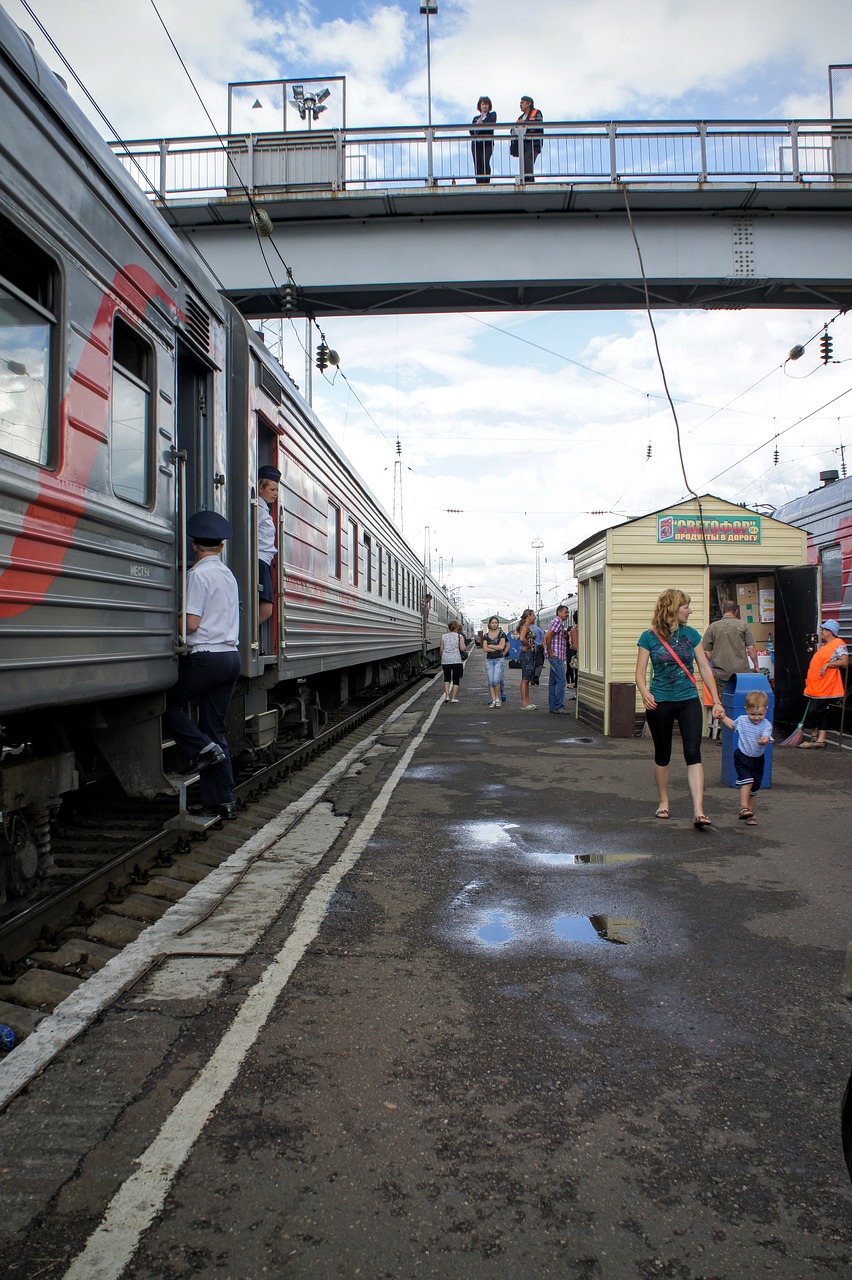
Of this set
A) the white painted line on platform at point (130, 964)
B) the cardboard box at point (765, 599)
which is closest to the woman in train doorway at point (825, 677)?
the cardboard box at point (765, 599)

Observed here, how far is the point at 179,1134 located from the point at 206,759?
3.29 meters

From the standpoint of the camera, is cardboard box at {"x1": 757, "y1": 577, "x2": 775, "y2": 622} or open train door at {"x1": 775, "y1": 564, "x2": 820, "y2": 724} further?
cardboard box at {"x1": 757, "y1": 577, "x2": 775, "y2": 622}

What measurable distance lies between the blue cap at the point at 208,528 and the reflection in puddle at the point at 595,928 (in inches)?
122

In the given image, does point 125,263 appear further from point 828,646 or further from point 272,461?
point 828,646

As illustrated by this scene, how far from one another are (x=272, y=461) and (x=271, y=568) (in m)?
1.00

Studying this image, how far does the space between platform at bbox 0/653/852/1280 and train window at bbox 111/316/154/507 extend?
2162mm

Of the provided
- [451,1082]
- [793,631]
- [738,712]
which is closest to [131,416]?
[451,1082]

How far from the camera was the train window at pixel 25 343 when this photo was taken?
3506 millimetres

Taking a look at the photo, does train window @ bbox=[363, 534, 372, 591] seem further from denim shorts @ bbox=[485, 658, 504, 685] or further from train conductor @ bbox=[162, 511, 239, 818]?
train conductor @ bbox=[162, 511, 239, 818]

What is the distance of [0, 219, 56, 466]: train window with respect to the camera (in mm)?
3506

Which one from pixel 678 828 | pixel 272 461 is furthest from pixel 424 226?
pixel 678 828

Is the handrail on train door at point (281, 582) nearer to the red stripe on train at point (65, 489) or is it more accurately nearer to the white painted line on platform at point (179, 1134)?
the red stripe on train at point (65, 489)

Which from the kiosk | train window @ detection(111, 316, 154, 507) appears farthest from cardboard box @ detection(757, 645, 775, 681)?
train window @ detection(111, 316, 154, 507)

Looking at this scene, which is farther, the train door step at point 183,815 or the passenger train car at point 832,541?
the passenger train car at point 832,541
